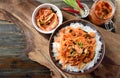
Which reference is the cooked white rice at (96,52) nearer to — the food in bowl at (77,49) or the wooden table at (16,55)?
the food in bowl at (77,49)

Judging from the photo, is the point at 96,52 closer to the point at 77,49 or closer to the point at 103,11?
the point at 77,49

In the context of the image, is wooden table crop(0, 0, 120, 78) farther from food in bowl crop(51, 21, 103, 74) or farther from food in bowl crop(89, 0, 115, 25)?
food in bowl crop(51, 21, 103, 74)

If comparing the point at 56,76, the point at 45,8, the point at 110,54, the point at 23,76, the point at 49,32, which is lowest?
the point at 23,76

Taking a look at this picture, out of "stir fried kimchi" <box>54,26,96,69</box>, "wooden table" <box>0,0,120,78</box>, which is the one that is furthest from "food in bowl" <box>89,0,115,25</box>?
"stir fried kimchi" <box>54,26,96,69</box>

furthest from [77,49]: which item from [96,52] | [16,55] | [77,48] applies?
[16,55]

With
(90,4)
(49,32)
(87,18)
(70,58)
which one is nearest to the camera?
(70,58)

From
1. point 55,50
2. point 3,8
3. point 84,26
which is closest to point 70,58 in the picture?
point 55,50

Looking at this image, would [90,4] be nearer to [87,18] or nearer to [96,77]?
[87,18]
